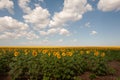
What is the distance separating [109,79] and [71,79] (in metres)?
1.82

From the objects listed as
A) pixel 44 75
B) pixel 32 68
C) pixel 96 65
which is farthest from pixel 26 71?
pixel 96 65

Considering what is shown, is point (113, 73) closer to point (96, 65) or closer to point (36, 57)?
point (96, 65)

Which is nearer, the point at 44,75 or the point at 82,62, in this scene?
the point at 44,75

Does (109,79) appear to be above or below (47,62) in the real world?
below

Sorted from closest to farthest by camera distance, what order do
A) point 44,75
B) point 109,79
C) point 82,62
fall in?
1. point 44,75
2. point 109,79
3. point 82,62

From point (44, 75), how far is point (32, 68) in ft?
2.04

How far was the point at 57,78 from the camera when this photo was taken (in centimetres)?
814

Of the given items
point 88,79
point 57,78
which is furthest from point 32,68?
point 88,79

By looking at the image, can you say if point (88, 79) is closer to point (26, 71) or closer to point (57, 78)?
point (57, 78)

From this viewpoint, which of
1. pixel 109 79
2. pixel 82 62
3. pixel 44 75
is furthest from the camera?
pixel 82 62

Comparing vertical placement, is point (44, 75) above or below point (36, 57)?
below

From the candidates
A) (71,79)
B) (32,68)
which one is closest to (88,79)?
(71,79)

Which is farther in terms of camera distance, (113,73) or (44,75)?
(113,73)

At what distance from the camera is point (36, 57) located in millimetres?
9117
